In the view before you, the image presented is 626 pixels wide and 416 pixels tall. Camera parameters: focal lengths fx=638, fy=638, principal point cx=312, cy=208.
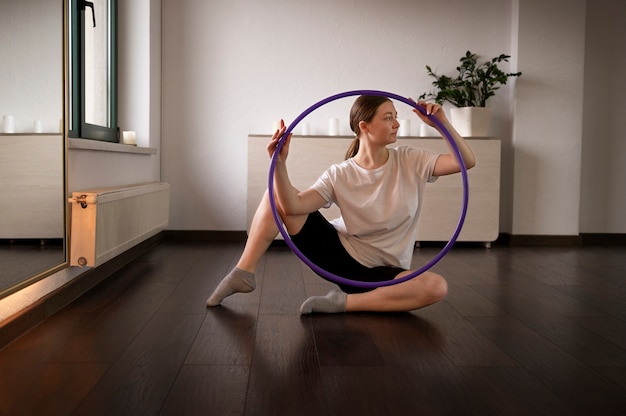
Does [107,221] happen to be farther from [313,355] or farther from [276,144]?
[313,355]

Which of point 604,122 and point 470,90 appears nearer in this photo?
point 470,90

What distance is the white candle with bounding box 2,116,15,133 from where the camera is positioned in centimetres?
207

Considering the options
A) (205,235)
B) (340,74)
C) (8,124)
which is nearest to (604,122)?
(340,74)

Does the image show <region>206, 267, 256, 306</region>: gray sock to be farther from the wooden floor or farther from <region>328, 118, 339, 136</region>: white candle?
<region>328, 118, 339, 136</region>: white candle

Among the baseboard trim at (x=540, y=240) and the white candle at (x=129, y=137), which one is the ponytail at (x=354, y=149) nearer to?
the white candle at (x=129, y=137)

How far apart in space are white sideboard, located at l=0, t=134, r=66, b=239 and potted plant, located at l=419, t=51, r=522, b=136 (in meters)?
3.06

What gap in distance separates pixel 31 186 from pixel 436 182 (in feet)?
10.2

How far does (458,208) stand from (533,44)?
1.45 metres

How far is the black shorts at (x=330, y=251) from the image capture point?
2.52 metres

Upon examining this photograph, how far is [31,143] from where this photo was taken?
2.30 meters

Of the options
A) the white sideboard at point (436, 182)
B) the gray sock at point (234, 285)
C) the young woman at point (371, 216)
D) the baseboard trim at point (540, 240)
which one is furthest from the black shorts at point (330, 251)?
the baseboard trim at point (540, 240)

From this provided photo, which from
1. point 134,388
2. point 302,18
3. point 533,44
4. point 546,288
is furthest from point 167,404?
point 533,44

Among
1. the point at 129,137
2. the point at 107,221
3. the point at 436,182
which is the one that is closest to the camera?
the point at 107,221

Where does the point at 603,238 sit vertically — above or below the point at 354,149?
below
